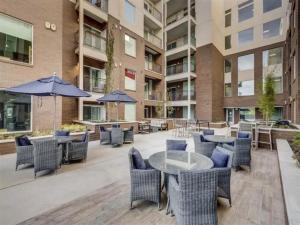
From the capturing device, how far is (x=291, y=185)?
3.56m

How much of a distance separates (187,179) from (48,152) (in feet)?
13.6

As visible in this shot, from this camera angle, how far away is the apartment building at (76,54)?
28.3 ft

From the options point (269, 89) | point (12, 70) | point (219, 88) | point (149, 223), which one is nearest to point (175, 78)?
point (219, 88)

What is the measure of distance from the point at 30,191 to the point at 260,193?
206 inches

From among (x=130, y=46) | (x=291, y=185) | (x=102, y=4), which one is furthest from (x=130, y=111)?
(x=291, y=185)

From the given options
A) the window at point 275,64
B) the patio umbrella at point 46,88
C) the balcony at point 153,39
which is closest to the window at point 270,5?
the window at point 275,64

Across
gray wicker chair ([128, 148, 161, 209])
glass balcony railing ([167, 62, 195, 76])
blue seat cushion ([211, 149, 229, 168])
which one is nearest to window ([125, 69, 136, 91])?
glass balcony railing ([167, 62, 195, 76])

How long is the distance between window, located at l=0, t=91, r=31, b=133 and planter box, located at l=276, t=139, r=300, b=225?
418 inches

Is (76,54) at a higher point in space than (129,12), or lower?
lower

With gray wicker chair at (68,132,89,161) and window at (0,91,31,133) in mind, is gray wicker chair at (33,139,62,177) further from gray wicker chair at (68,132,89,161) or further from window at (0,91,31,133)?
window at (0,91,31,133)

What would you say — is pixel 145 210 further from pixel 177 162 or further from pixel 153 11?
pixel 153 11

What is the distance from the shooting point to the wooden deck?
9.23 feet

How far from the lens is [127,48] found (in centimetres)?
1570

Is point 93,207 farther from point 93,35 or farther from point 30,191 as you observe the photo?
point 93,35
